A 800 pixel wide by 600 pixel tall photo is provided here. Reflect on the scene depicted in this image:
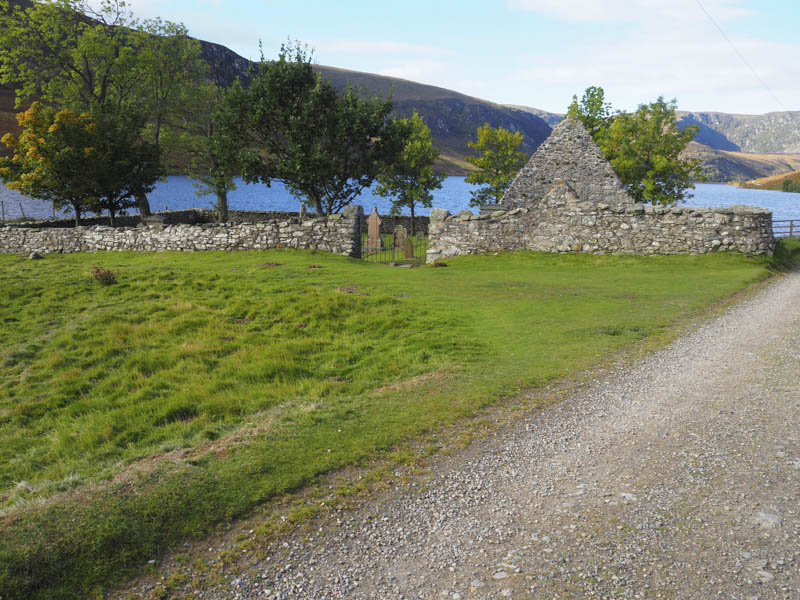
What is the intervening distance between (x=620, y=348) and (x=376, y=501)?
8.34m

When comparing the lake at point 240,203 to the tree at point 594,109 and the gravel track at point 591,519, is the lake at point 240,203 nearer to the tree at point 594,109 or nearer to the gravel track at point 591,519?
the tree at point 594,109

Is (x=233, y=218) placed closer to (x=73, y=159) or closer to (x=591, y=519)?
(x=73, y=159)

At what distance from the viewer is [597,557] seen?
4.82 meters

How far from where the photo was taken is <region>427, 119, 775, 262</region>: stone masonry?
82.9ft

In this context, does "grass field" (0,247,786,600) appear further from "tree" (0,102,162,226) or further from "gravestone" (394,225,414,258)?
"tree" (0,102,162,226)

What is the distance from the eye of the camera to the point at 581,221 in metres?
28.2

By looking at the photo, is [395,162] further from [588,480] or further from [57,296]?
[588,480]

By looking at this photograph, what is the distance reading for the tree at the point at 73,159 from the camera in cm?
3091

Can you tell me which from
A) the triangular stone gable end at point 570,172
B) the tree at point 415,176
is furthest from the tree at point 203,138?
the triangular stone gable end at point 570,172

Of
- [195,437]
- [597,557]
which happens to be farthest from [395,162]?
[597,557]

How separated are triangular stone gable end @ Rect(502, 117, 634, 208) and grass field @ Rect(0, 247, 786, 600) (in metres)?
11.2

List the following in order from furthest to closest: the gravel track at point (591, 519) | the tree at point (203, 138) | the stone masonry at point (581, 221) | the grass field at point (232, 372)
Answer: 1. the tree at point (203, 138)
2. the stone masonry at point (581, 221)
3. the grass field at point (232, 372)
4. the gravel track at point (591, 519)

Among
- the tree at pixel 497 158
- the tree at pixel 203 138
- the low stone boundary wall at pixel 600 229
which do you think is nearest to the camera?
the low stone boundary wall at pixel 600 229

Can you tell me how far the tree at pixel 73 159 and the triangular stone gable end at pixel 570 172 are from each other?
89.0 ft
